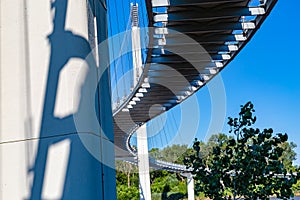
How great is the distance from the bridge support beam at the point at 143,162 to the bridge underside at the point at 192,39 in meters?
3.51

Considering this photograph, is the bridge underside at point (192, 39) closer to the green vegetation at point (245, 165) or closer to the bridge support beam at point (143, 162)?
the green vegetation at point (245, 165)

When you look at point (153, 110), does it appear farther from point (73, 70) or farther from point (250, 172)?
point (73, 70)

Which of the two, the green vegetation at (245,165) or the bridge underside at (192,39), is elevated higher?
the bridge underside at (192,39)

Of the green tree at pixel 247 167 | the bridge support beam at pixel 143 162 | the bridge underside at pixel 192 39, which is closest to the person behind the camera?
the green tree at pixel 247 167

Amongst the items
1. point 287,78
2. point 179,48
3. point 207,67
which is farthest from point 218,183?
point 287,78

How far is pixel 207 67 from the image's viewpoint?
6074 millimetres

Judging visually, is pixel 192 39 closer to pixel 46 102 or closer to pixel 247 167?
pixel 247 167

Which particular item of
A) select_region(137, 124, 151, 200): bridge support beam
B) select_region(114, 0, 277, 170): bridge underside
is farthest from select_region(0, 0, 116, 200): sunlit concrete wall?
select_region(137, 124, 151, 200): bridge support beam

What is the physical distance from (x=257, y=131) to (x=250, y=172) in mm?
307

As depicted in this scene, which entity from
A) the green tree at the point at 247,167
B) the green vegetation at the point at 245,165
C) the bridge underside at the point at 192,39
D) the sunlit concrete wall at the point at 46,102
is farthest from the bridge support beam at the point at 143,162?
the sunlit concrete wall at the point at 46,102

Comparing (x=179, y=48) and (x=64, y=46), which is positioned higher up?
(x=179, y=48)

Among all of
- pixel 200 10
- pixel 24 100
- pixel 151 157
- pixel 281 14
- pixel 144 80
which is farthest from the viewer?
pixel 151 157

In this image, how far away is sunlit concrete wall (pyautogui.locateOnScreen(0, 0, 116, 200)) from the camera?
4.65 feet

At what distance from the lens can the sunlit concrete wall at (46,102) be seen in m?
1.42
